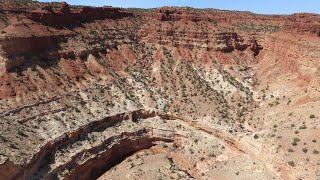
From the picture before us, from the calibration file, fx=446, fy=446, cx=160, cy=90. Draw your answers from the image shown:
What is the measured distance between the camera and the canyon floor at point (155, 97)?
38.6m

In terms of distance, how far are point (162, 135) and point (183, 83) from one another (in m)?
9.01

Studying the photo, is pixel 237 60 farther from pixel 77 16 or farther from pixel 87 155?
pixel 87 155

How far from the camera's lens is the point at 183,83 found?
174ft

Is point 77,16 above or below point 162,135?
above

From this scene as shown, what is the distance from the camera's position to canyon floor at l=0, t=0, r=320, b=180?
1520 inches

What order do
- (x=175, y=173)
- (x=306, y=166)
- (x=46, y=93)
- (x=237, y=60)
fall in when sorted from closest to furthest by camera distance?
(x=306, y=166)
(x=175, y=173)
(x=46, y=93)
(x=237, y=60)

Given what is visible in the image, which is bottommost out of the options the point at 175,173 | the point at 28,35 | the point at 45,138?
the point at 175,173

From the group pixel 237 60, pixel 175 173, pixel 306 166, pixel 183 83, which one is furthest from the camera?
pixel 237 60

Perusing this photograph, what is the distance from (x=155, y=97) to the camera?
5078 cm

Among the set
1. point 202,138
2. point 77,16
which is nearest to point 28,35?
point 77,16

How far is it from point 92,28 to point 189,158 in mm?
24625

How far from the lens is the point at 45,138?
130ft

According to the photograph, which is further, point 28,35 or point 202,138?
point 28,35

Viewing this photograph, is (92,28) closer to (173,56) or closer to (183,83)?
(173,56)
